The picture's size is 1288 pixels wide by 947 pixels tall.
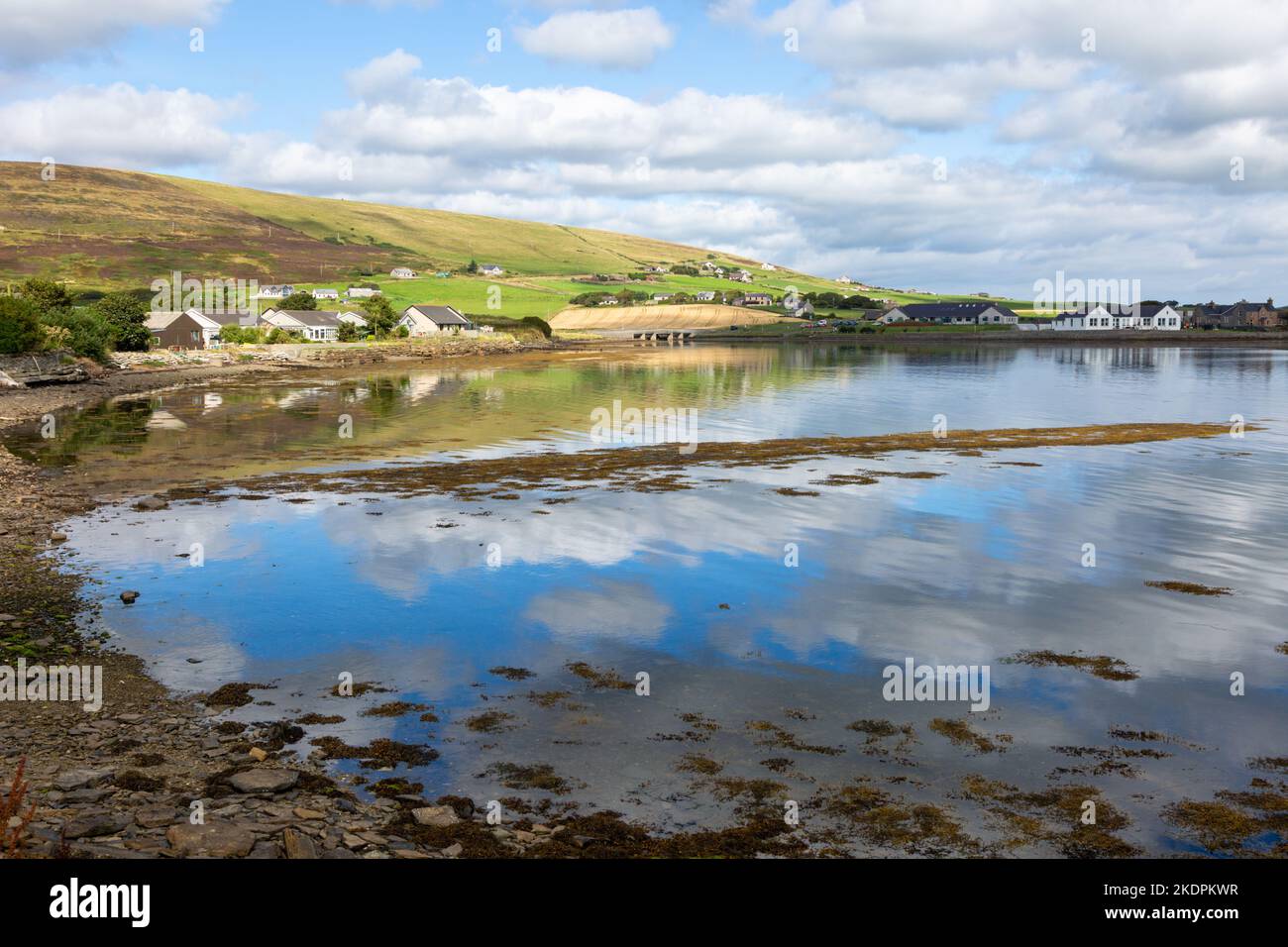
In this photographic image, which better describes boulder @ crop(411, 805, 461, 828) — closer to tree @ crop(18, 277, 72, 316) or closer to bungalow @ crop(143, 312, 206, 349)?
tree @ crop(18, 277, 72, 316)

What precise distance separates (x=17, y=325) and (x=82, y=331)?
891 inches

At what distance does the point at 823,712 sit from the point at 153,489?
30267 mm

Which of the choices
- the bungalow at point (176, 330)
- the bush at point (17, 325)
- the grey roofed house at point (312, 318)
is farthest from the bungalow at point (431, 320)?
the bush at point (17, 325)

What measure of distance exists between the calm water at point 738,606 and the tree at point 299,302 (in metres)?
133

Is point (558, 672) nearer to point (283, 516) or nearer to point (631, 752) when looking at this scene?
point (631, 752)

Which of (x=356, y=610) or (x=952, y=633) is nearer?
(x=952, y=633)

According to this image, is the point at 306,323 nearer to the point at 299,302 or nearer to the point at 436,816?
the point at 299,302

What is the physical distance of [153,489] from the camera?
37094 mm

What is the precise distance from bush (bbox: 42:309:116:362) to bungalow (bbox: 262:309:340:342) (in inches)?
2283

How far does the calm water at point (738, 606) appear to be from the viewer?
14.6 metres

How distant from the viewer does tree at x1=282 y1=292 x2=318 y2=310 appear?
577 feet

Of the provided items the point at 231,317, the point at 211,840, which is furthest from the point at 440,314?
the point at 211,840
